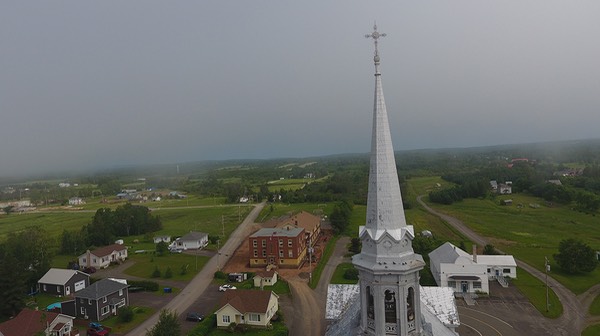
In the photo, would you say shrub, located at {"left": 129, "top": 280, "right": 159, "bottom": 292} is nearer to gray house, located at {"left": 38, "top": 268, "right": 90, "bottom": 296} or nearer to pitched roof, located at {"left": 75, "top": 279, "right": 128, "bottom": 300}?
pitched roof, located at {"left": 75, "top": 279, "right": 128, "bottom": 300}

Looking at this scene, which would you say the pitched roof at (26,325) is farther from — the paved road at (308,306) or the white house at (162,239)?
the white house at (162,239)

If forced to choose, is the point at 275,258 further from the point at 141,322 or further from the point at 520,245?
the point at 520,245

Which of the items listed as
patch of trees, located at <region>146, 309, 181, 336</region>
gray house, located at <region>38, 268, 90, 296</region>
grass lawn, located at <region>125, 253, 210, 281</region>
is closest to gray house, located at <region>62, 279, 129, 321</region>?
gray house, located at <region>38, 268, 90, 296</region>

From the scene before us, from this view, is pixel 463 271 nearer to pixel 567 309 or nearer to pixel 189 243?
pixel 567 309

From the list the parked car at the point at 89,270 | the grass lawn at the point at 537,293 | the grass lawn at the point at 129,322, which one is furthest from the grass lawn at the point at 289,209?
the grass lawn at the point at 537,293

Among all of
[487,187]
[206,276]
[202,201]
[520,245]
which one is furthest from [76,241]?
[487,187]
